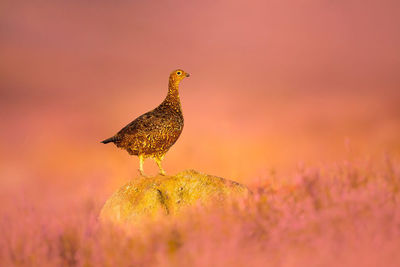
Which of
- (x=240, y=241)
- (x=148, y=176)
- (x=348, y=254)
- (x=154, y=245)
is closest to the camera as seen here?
(x=348, y=254)

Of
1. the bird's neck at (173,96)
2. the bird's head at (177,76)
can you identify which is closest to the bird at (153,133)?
the bird's neck at (173,96)

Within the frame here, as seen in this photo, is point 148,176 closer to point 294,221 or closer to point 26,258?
point 26,258

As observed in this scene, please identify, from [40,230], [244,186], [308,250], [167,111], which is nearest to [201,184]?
[244,186]

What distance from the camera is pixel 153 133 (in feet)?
26.3

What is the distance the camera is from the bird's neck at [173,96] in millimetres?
8688

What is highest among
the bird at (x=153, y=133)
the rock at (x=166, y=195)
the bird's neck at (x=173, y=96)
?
the bird's neck at (x=173, y=96)

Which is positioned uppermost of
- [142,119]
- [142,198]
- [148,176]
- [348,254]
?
[142,119]

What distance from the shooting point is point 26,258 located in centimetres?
504

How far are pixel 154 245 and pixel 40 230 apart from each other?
1.76m

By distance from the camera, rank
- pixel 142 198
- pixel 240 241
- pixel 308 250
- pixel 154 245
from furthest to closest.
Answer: pixel 142 198 → pixel 154 245 → pixel 240 241 → pixel 308 250

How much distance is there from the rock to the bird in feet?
2.14

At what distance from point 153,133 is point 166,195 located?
1479 mm

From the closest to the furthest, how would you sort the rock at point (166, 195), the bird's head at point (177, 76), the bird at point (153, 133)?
the rock at point (166, 195) → the bird at point (153, 133) → the bird's head at point (177, 76)

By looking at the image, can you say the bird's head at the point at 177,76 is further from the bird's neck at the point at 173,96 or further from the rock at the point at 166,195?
the rock at the point at 166,195
